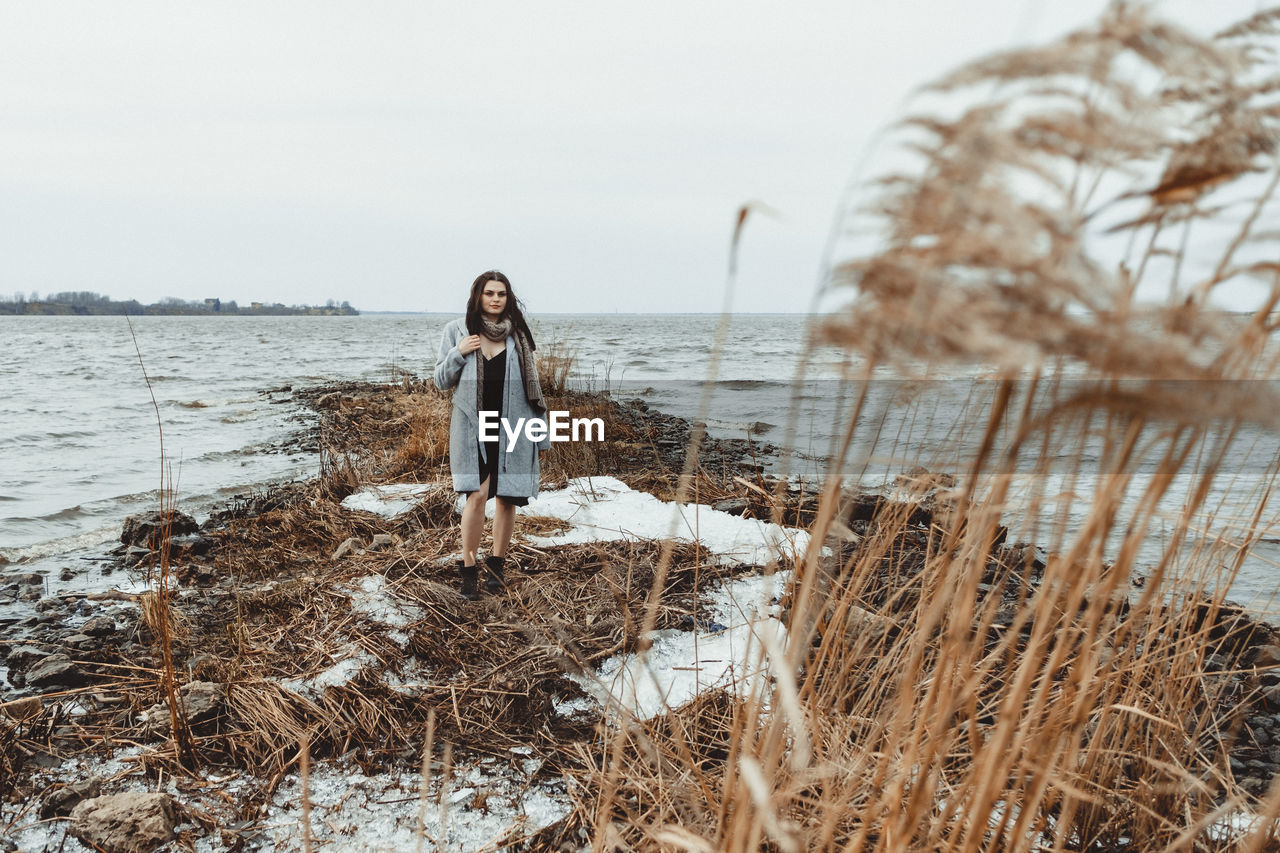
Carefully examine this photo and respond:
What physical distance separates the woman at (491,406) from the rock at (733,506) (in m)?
1.70

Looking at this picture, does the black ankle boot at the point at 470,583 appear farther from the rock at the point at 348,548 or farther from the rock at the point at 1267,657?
the rock at the point at 1267,657

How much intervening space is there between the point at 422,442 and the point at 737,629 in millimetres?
4709

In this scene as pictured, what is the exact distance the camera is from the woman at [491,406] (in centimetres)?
404

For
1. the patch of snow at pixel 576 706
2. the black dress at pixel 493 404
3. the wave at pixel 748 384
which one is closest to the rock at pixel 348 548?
the black dress at pixel 493 404

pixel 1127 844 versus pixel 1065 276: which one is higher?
pixel 1065 276

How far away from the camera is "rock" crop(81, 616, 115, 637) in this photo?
395 cm

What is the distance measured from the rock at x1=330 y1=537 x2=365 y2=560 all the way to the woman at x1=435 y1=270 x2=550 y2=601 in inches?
36.4

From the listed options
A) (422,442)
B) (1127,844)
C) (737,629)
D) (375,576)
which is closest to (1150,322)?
(1127,844)

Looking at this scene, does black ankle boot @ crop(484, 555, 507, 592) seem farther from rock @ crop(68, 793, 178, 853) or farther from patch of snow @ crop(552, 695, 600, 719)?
rock @ crop(68, 793, 178, 853)

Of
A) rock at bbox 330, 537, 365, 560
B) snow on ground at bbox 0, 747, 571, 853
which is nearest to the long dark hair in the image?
rock at bbox 330, 537, 365, 560

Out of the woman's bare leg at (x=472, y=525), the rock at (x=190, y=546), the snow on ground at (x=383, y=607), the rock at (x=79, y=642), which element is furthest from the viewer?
the rock at (x=190, y=546)

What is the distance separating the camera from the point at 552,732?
108 inches

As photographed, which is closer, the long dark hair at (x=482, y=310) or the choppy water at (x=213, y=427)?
the long dark hair at (x=482, y=310)

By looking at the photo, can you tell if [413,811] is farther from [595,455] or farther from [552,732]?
[595,455]
